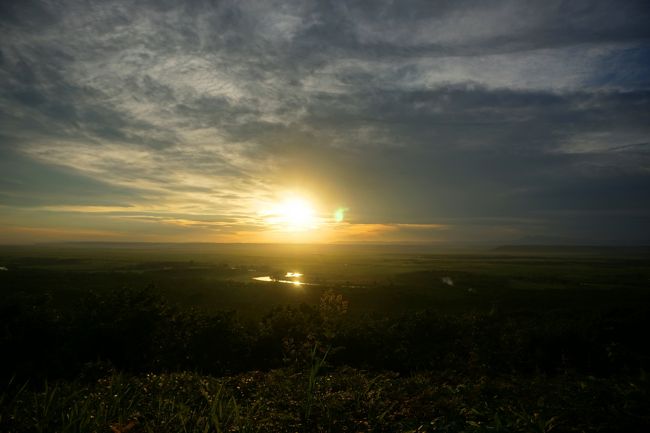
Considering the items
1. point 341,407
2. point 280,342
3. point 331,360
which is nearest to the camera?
point 341,407

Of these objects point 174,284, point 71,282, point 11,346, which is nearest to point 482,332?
point 11,346

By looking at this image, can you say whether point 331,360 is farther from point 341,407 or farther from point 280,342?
point 341,407

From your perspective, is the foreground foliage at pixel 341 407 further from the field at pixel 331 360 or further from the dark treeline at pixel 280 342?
the dark treeline at pixel 280 342

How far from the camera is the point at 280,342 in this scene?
16.7 metres

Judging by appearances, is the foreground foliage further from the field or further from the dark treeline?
the dark treeline

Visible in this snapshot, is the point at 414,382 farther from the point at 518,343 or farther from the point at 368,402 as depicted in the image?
the point at 518,343

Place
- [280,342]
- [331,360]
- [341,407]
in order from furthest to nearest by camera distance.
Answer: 1. [280,342]
2. [331,360]
3. [341,407]

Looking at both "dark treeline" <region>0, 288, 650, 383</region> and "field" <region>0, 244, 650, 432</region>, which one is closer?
"field" <region>0, 244, 650, 432</region>

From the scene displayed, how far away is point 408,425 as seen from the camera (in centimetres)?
693

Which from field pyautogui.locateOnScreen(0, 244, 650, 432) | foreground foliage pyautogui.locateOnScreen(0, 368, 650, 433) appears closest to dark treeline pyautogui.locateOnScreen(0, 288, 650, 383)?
field pyautogui.locateOnScreen(0, 244, 650, 432)

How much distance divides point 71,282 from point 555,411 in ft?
259

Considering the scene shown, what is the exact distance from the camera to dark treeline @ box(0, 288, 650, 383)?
14.2 meters

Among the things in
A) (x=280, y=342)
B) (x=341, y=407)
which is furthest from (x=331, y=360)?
(x=341, y=407)

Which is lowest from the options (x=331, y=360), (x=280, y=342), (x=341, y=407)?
(x=331, y=360)
